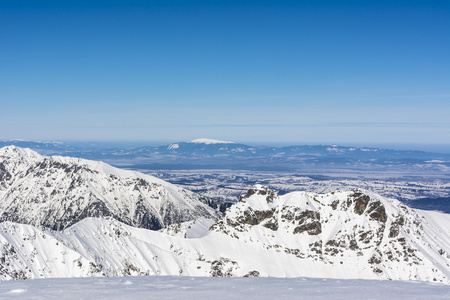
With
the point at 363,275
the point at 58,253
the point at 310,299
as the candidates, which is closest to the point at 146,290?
the point at 310,299

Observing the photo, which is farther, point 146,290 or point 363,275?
point 363,275

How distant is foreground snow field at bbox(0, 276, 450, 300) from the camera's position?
64.7 feet

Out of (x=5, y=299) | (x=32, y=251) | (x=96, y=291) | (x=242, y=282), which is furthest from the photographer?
(x=32, y=251)

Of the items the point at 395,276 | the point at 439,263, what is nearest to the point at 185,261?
the point at 395,276

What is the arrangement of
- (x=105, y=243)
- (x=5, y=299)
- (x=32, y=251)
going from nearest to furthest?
(x=5, y=299)
(x=32, y=251)
(x=105, y=243)

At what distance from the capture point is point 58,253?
157500mm

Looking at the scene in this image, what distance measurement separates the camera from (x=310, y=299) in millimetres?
19172

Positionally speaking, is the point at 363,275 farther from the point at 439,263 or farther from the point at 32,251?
the point at 32,251

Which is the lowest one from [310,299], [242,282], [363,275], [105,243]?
[363,275]

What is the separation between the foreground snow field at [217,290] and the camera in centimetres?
1973

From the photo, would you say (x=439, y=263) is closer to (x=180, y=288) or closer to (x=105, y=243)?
(x=105, y=243)

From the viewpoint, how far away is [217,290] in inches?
850

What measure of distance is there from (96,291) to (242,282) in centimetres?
979

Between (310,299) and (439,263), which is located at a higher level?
(310,299)
